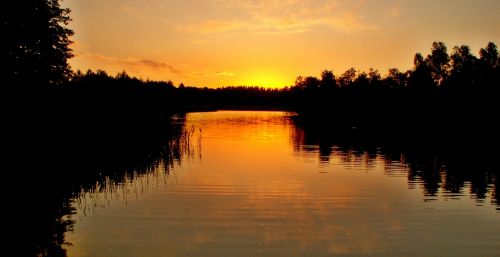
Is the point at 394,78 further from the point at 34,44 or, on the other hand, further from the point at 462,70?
the point at 34,44

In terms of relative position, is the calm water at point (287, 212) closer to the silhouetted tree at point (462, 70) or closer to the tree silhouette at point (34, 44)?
the tree silhouette at point (34, 44)

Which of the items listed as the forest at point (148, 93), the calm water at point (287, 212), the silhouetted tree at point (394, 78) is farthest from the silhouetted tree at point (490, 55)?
the calm water at point (287, 212)

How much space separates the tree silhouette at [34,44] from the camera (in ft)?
133

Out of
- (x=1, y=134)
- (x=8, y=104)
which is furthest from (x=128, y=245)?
(x=8, y=104)

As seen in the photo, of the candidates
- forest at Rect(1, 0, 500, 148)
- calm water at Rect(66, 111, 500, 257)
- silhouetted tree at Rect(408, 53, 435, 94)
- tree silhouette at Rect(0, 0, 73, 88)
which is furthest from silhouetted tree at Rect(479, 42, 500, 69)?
tree silhouette at Rect(0, 0, 73, 88)

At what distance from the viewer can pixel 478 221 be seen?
19812mm

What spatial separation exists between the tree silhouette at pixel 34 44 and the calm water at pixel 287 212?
59.4 ft

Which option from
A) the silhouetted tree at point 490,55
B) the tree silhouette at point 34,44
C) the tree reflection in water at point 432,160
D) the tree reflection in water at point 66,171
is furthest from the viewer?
the silhouetted tree at point 490,55

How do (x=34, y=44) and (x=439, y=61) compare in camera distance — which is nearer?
(x=34, y=44)

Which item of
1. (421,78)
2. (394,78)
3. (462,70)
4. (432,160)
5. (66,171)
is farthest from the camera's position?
(394,78)

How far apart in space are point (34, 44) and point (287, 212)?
34.7m

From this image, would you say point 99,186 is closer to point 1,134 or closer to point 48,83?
point 1,134

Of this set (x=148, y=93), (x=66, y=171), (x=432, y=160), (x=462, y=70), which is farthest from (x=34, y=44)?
(x=148, y=93)

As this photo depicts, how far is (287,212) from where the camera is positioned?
816 inches
